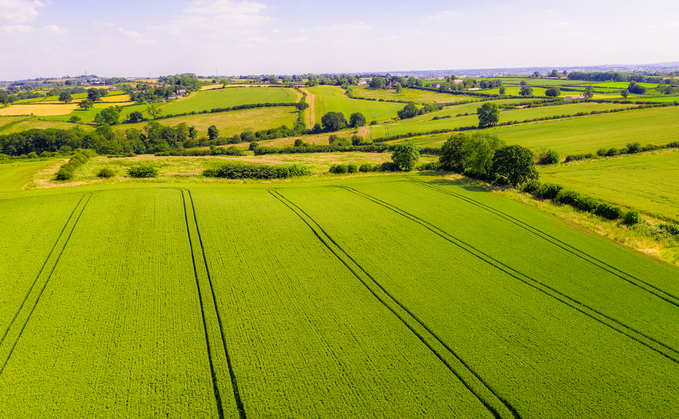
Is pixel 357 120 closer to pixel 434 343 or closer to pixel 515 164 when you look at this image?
pixel 515 164

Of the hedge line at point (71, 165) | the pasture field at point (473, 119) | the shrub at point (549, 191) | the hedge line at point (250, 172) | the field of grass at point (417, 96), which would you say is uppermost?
the field of grass at point (417, 96)

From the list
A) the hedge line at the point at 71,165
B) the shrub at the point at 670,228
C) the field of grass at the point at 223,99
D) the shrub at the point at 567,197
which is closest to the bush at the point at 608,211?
the shrub at the point at 567,197

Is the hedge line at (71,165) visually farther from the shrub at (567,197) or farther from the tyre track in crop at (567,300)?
the shrub at (567,197)

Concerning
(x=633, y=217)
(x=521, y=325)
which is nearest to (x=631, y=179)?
(x=633, y=217)

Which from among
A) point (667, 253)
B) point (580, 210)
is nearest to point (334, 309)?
point (667, 253)

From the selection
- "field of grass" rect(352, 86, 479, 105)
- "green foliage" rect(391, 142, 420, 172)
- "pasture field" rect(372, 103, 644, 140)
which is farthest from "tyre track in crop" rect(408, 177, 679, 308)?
"field of grass" rect(352, 86, 479, 105)
